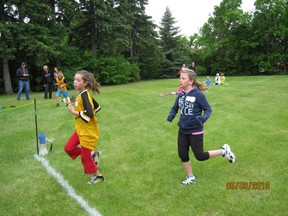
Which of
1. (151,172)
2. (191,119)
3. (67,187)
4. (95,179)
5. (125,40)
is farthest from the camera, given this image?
(125,40)

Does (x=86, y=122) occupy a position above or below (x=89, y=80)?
below

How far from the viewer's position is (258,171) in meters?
5.02

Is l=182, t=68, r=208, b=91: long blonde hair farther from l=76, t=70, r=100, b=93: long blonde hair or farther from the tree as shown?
the tree

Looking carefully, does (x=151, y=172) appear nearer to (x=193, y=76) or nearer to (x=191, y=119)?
(x=191, y=119)

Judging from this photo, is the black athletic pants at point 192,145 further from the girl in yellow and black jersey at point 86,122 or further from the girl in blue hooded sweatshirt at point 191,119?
the girl in yellow and black jersey at point 86,122

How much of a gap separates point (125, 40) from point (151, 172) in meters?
26.7

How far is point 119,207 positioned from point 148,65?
4054 centimetres

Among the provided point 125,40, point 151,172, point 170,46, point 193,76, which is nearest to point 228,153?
point 151,172

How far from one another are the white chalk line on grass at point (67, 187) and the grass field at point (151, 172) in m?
0.07

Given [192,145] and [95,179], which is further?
[95,179]

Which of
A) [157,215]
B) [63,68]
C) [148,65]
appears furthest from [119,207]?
[148,65]
